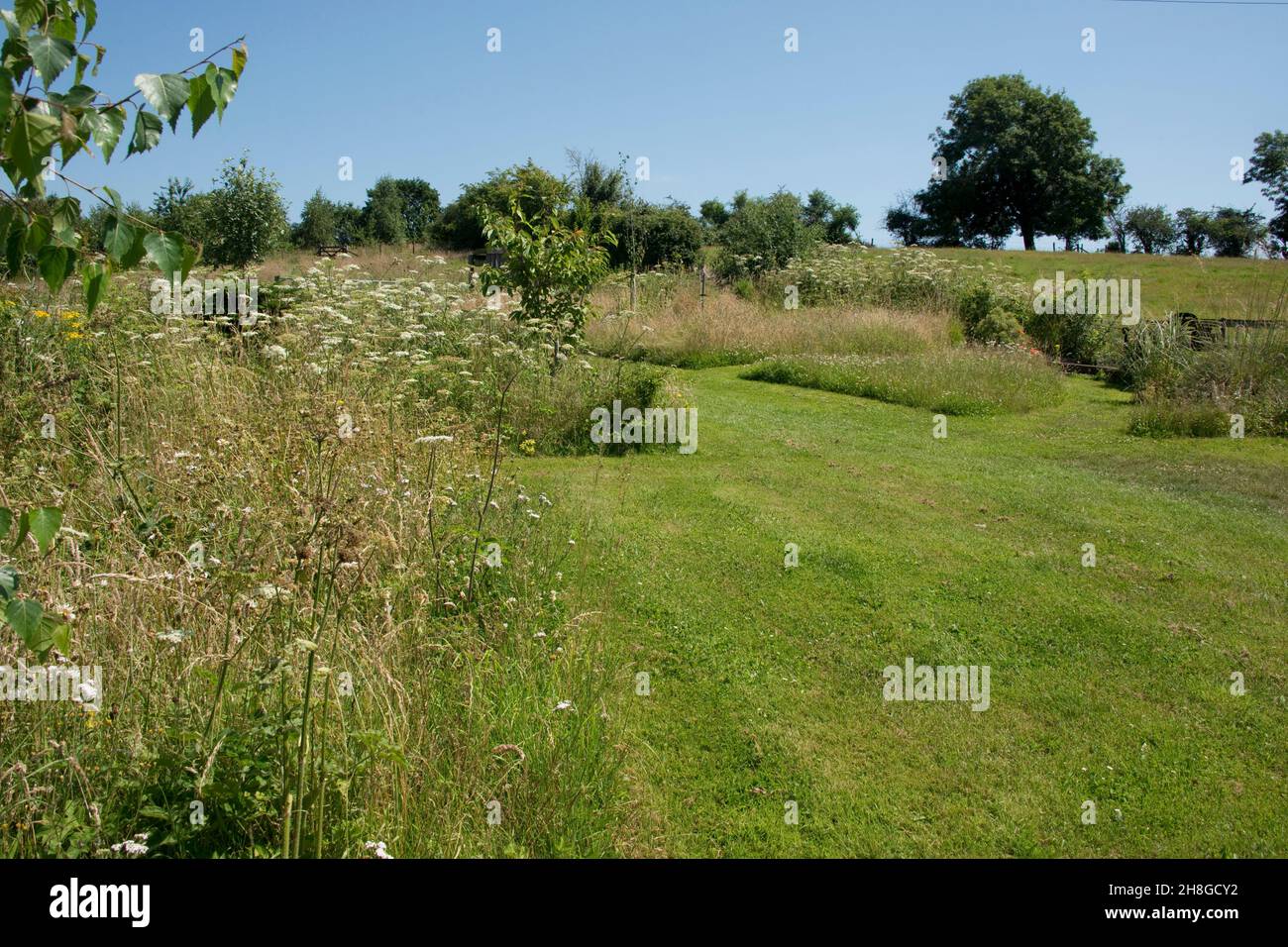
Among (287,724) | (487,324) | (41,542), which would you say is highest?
(487,324)

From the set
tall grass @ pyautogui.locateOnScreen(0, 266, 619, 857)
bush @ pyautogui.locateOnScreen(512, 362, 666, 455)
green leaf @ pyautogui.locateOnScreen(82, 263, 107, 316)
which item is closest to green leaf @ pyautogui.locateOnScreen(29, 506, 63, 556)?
green leaf @ pyautogui.locateOnScreen(82, 263, 107, 316)

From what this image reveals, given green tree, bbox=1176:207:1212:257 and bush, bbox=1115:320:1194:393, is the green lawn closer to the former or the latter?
bush, bbox=1115:320:1194:393

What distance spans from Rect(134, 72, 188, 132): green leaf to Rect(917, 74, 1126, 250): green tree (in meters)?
53.8

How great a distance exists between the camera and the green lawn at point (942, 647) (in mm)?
3666

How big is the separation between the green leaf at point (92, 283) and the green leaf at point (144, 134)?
275 mm

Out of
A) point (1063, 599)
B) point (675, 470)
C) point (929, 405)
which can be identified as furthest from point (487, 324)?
point (1063, 599)

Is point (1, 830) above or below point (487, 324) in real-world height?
below

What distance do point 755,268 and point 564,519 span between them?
18.2 m

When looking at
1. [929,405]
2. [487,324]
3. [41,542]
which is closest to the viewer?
[41,542]

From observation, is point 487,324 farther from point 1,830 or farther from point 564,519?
point 1,830

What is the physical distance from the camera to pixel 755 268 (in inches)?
921

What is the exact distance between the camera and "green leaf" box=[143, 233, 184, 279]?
1.81m

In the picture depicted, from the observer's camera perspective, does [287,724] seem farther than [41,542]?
Yes

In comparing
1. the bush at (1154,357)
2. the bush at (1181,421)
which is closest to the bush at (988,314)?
the bush at (1154,357)
